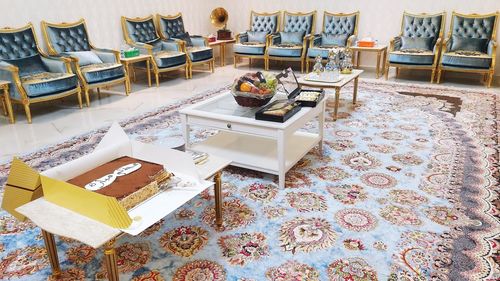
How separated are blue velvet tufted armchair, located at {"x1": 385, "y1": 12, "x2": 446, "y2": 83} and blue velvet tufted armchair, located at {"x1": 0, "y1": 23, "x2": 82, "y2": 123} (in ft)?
14.9

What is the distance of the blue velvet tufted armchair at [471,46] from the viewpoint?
5557 millimetres

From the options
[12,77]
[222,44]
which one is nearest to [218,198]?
[12,77]

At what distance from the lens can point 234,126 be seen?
278cm

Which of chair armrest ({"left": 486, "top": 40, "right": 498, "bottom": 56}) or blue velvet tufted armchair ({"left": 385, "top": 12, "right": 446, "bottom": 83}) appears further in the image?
blue velvet tufted armchair ({"left": 385, "top": 12, "right": 446, "bottom": 83})

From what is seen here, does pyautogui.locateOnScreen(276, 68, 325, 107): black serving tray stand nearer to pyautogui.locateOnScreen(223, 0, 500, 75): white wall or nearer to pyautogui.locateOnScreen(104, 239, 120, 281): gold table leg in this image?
pyautogui.locateOnScreen(104, 239, 120, 281): gold table leg

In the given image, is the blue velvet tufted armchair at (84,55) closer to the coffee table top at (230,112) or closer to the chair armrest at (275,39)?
the coffee table top at (230,112)

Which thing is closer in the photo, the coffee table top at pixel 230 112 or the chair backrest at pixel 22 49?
the coffee table top at pixel 230 112

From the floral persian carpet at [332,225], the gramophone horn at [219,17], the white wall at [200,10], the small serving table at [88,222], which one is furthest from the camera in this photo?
the gramophone horn at [219,17]

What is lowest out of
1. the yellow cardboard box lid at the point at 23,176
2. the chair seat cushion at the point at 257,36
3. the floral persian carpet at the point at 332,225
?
the floral persian carpet at the point at 332,225

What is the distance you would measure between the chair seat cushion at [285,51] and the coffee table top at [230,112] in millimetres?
3601

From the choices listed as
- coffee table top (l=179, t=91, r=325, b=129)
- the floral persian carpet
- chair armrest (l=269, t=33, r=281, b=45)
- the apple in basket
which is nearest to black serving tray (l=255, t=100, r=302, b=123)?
coffee table top (l=179, t=91, r=325, b=129)

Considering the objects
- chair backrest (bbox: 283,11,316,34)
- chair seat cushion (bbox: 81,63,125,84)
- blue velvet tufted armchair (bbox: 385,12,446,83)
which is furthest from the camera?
chair backrest (bbox: 283,11,316,34)

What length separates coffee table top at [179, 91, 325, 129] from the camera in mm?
2689

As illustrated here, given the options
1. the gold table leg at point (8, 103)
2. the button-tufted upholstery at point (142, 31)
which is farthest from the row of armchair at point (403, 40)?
the gold table leg at point (8, 103)
